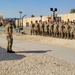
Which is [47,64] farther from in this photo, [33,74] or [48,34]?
[48,34]

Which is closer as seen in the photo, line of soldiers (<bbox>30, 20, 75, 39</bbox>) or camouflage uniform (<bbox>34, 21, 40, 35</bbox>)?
line of soldiers (<bbox>30, 20, 75, 39</bbox>)

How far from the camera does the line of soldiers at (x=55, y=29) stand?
28672mm

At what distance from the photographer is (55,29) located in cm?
3094

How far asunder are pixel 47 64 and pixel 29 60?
1288 millimetres

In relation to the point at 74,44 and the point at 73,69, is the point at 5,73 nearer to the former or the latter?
the point at 73,69

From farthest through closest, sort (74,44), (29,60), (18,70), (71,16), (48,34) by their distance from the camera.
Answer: (71,16), (48,34), (74,44), (29,60), (18,70)

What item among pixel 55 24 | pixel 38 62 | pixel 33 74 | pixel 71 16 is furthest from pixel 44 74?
pixel 71 16

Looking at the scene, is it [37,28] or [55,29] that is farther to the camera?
[37,28]

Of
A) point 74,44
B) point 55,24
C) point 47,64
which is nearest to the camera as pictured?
point 47,64

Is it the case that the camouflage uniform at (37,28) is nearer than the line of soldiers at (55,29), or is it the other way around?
the line of soldiers at (55,29)

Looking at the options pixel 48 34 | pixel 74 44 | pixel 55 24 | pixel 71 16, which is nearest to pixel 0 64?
pixel 74 44

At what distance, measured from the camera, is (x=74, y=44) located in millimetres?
20578

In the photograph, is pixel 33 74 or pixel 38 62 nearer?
pixel 33 74

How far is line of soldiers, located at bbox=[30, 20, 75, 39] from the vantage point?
94.1 feet
